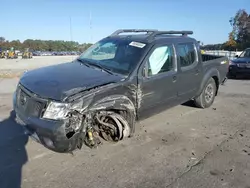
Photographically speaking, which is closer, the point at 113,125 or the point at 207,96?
the point at 113,125

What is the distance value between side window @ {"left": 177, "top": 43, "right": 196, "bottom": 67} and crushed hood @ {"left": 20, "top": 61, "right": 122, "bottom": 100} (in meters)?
Answer: 1.88

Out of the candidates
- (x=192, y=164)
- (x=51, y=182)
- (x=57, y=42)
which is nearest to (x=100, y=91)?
(x=51, y=182)

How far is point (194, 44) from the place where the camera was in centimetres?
652

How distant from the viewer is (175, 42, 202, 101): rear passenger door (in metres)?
5.82

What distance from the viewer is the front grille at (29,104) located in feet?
12.8

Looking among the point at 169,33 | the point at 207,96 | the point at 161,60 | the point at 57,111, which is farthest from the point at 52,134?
the point at 207,96

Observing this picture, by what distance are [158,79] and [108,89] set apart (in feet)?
4.10

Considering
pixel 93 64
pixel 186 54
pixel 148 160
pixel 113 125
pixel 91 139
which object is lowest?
pixel 148 160

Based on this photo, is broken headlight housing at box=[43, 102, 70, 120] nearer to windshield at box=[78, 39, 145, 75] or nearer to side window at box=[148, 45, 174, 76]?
windshield at box=[78, 39, 145, 75]

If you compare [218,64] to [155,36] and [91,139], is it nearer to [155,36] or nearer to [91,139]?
[155,36]

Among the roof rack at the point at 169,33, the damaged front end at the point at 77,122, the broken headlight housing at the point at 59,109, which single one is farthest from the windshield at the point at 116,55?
the broken headlight housing at the point at 59,109

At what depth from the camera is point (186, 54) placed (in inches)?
240

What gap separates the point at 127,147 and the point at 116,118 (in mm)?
597

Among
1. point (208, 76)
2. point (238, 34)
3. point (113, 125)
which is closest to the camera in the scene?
point (113, 125)
